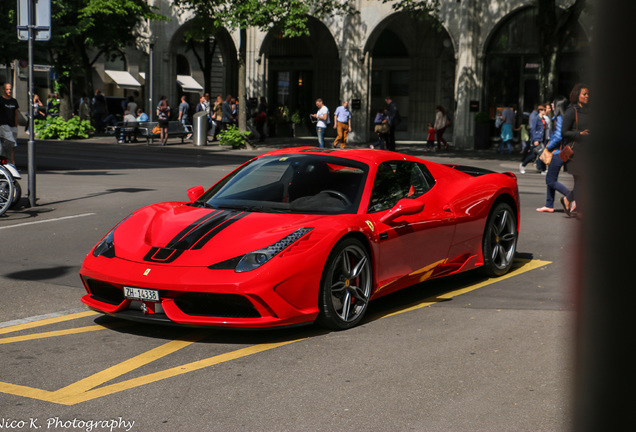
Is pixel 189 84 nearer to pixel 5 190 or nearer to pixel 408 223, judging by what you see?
pixel 5 190

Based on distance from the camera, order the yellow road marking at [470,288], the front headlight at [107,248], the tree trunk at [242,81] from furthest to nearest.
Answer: the tree trunk at [242,81], the yellow road marking at [470,288], the front headlight at [107,248]

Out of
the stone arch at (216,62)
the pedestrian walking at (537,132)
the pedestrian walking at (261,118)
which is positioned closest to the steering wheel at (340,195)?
the pedestrian walking at (537,132)

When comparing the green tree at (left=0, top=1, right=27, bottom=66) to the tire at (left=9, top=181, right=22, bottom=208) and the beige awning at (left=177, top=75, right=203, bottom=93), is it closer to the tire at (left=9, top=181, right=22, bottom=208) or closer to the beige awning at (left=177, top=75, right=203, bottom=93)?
the tire at (left=9, top=181, right=22, bottom=208)

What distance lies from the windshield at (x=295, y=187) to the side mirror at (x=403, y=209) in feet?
0.79

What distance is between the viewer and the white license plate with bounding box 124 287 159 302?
532 centimetres

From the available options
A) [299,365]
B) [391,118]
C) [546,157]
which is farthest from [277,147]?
[299,365]

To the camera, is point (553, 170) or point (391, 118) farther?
point (391, 118)

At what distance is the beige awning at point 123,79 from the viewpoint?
52.6 meters

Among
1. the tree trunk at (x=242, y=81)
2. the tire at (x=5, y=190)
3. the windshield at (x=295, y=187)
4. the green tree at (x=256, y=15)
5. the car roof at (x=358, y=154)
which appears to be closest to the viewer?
the windshield at (x=295, y=187)

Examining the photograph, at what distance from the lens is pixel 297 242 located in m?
5.40

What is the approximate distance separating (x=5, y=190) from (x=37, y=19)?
8.76 ft

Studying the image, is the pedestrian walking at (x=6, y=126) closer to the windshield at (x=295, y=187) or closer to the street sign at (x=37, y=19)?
the street sign at (x=37, y=19)

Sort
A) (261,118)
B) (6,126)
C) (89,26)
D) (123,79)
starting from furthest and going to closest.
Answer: (123,79) → (89,26) → (261,118) → (6,126)

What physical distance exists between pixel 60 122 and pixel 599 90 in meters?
35.4
